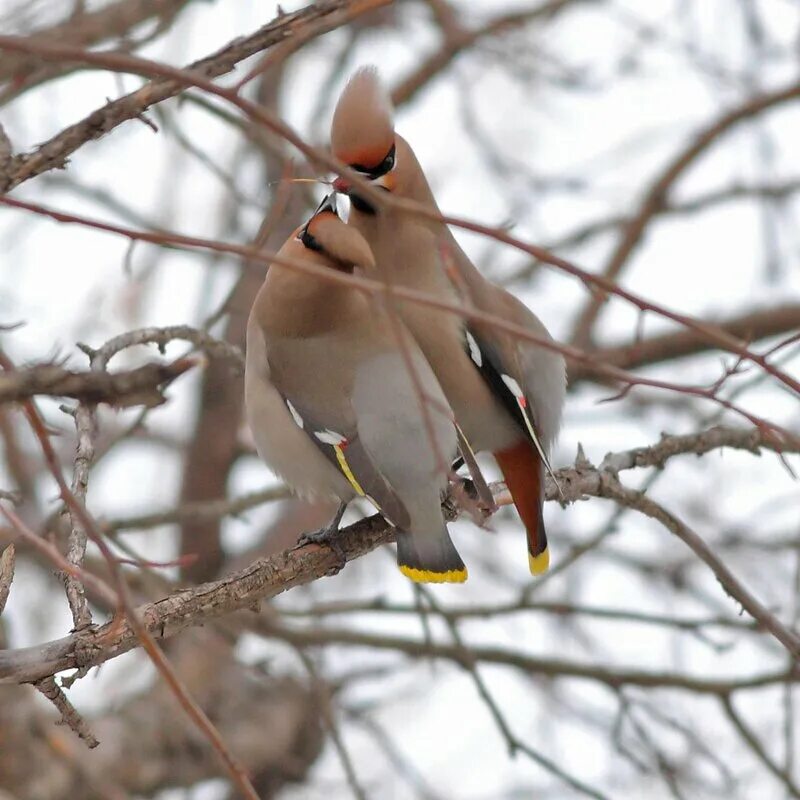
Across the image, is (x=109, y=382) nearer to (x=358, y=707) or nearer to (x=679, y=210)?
(x=358, y=707)

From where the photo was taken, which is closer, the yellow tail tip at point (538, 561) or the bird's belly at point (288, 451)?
the bird's belly at point (288, 451)

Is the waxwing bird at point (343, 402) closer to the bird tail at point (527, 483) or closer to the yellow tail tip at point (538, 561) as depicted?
the bird tail at point (527, 483)

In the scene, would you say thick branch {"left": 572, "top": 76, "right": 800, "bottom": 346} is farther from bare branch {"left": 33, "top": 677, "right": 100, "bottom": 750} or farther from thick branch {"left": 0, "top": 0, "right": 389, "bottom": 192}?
bare branch {"left": 33, "top": 677, "right": 100, "bottom": 750}

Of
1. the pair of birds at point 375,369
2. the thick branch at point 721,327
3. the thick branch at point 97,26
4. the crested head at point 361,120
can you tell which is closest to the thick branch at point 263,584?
the pair of birds at point 375,369

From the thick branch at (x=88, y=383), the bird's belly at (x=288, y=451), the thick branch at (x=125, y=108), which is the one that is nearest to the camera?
the thick branch at (x=88, y=383)

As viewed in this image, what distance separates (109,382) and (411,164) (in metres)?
2.95

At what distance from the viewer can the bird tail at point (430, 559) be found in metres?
3.33

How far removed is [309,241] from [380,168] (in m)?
0.38

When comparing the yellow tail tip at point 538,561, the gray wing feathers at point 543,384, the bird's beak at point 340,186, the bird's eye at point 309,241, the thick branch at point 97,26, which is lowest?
the yellow tail tip at point 538,561

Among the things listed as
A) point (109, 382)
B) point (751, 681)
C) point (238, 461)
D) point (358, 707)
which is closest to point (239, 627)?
point (358, 707)

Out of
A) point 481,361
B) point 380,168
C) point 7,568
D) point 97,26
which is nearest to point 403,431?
point 481,361

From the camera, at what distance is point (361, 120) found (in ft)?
12.3

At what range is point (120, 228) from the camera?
1.76m

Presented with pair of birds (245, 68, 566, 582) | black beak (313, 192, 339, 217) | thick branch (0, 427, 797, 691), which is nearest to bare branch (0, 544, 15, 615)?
thick branch (0, 427, 797, 691)
